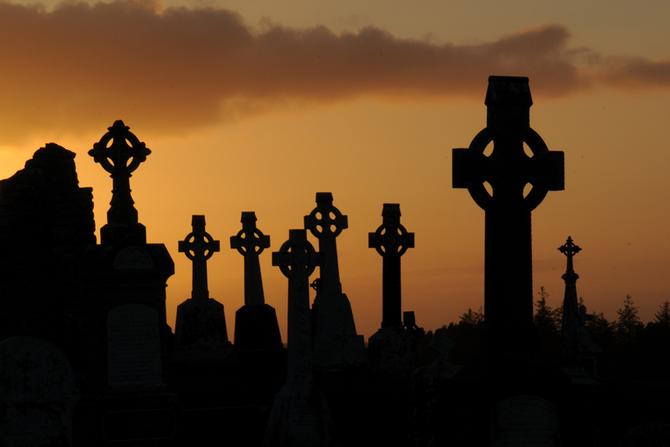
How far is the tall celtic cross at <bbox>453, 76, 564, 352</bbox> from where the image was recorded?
45.2 feet

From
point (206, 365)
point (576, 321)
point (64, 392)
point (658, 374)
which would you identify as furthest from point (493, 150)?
point (658, 374)

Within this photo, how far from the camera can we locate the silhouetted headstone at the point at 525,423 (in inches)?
531

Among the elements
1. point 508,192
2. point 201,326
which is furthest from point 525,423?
point 201,326

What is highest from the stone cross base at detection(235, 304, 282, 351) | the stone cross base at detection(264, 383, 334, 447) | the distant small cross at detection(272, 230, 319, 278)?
the distant small cross at detection(272, 230, 319, 278)

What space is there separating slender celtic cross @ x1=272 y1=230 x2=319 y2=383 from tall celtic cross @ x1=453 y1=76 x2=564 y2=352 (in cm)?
521

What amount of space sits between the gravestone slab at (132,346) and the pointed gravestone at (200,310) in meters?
8.87

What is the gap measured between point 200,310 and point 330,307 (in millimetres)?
4481

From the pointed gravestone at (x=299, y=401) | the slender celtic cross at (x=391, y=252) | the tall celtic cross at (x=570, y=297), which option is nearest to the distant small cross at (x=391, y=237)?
the slender celtic cross at (x=391, y=252)

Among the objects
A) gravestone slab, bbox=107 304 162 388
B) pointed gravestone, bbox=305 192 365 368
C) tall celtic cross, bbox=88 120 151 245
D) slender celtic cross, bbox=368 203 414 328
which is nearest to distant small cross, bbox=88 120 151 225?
tall celtic cross, bbox=88 120 151 245

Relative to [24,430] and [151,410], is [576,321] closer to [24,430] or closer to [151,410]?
[151,410]

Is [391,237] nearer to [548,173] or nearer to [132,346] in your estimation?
[132,346]

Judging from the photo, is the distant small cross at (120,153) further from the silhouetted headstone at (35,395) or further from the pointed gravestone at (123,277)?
the silhouetted headstone at (35,395)

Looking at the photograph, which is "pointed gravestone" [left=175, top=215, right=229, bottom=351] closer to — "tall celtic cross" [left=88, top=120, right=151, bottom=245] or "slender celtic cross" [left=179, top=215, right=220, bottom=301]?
"slender celtic cross" [left=179, top=215, right=220, bottom=301]

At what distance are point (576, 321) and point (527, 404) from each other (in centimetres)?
1091
